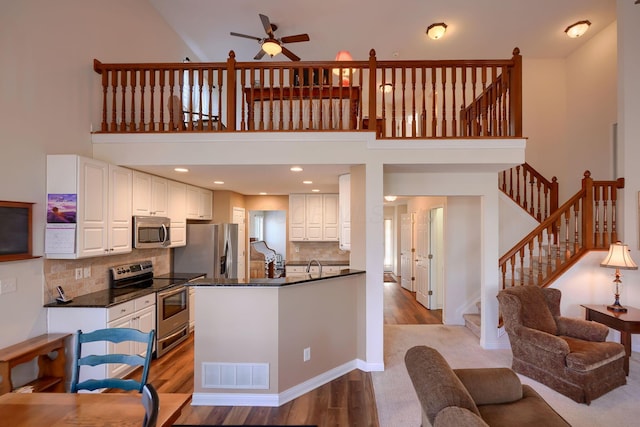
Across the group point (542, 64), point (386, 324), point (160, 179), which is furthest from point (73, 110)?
point (542, 64)

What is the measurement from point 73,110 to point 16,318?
2048 mm

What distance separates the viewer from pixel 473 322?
473cm

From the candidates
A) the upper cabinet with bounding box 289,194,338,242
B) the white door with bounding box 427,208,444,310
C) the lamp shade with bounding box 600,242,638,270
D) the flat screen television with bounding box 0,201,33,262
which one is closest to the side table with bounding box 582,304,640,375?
the lamp shade with bounding box 600,242,638,270

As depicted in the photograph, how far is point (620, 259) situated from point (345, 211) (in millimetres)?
3207

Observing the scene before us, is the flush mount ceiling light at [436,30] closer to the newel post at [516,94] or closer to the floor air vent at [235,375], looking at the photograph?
the newel post at [516,94]

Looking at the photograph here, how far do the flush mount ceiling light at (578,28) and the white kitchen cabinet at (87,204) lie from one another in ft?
22.4

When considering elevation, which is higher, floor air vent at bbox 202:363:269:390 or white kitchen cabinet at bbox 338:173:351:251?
white kitchen cabinet at bbox 338:173:351:251

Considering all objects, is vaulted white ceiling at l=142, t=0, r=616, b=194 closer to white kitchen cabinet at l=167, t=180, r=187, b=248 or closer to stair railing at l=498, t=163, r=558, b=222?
white kitchen cabinet at l=167, t=180, r=187, b=248

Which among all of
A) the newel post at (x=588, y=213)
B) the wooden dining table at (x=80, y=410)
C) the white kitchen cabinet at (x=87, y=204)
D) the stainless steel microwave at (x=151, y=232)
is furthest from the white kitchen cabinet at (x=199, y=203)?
the newel post at (x=588, y=213)

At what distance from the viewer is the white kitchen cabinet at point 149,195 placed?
375 centimetres

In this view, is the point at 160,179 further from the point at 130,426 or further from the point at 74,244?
the point at 130,426

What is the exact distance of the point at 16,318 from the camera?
104 inches

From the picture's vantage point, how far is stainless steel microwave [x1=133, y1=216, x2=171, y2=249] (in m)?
3.75

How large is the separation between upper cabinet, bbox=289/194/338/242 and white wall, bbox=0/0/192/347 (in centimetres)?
370
